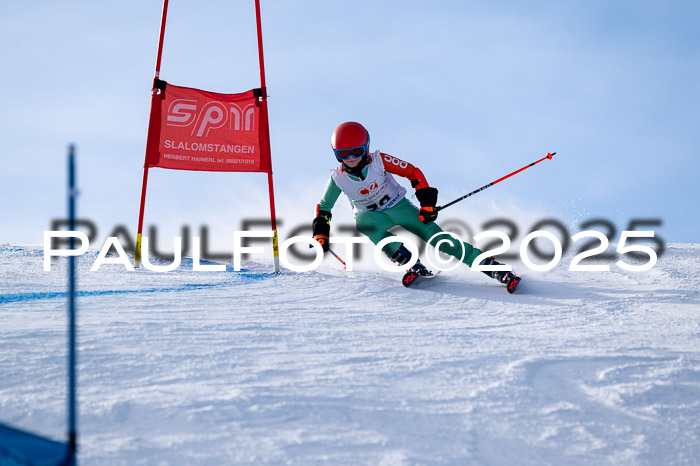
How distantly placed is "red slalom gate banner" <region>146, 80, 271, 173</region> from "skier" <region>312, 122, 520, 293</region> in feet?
4.22

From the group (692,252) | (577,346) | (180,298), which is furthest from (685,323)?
(180,298)

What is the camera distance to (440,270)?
460cm

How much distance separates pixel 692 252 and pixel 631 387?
382 centimetres

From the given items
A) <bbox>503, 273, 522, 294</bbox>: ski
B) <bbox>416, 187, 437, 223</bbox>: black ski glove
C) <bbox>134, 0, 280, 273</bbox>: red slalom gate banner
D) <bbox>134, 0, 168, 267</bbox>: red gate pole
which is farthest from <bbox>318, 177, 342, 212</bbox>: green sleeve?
<bbox>134, 0, 168, 267</bbox>: red gate pole

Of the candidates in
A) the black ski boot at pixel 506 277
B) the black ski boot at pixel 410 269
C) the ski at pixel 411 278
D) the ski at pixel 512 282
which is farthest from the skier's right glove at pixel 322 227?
the ski at pixel 512 282

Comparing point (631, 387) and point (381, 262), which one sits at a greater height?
point (381, 262)

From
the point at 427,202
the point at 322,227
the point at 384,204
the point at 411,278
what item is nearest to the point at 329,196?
the point at 322,227

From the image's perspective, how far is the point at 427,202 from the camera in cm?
419

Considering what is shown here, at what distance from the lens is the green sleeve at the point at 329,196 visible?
170 inches

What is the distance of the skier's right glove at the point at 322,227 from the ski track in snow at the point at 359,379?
30.9 inches

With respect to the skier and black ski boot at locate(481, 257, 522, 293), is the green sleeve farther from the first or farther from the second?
black ski boot at locate(481, 257, 522, 293)

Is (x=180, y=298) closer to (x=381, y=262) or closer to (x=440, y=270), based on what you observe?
(x=381, y=262)

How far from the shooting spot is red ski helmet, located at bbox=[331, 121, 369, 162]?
3.96m

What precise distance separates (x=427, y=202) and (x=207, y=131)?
2.24 m
